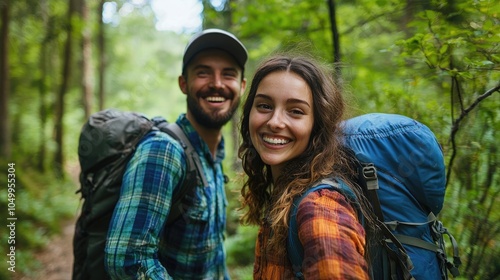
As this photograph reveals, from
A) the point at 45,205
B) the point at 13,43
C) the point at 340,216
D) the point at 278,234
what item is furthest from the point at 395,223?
the point at 13,43

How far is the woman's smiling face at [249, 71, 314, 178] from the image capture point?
1.73 m

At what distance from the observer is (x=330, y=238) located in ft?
4.09

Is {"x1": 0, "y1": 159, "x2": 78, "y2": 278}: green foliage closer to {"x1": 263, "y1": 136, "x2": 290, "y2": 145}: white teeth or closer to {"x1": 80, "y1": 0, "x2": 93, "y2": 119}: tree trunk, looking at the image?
{"x1": 80, "y1": 0, "x2": 93, "y2": 119}: tree trunk

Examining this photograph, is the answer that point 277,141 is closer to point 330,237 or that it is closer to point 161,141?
point 330,237

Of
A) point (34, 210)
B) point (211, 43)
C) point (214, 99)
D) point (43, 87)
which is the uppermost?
point (43, 87)

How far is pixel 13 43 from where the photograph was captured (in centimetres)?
1099

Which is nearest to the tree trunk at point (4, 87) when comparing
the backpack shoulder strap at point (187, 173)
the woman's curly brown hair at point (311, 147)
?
the backpack shoulder strap at point (187, 173)

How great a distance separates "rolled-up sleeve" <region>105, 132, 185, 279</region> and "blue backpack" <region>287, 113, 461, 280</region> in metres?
0.90

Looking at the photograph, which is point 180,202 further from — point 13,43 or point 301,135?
point 13,43

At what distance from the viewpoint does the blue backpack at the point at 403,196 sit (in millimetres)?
1484

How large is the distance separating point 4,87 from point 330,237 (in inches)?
399

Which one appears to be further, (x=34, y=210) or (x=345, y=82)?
(x=34, y=210)

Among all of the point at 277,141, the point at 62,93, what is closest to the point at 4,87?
the point at 62,93

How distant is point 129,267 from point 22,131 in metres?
14.8
